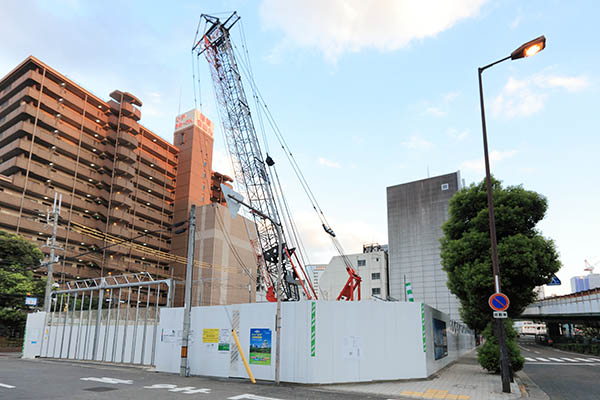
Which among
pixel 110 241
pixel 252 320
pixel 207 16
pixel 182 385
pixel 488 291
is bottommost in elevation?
pixel 182 385

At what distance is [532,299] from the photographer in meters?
19.9

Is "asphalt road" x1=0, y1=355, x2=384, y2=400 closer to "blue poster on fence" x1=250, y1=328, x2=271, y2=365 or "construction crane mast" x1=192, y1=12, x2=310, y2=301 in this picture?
"blue poster on fence" x1=250, y1=328, x2=271, y2=365

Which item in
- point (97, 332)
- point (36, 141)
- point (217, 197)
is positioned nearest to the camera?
point (97, 332)

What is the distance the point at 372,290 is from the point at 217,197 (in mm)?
46495

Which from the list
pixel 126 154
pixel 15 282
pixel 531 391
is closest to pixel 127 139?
pixel 126 154

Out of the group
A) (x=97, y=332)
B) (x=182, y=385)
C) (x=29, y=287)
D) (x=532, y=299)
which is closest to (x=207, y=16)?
(x=97, y=332)

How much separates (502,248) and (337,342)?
890 centimetres

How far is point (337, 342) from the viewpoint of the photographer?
16.1m

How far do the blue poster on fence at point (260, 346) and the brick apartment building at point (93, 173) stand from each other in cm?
5308

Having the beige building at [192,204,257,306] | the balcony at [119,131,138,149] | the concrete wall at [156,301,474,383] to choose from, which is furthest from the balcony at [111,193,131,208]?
the concrete wall at [156,301,474,383]

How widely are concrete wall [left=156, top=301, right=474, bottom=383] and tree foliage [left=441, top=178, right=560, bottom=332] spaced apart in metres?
3.26

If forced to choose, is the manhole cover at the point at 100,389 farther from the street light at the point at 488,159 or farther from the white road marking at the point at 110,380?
the street light at the point at 488,159

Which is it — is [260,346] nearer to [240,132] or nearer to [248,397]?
[248,397]

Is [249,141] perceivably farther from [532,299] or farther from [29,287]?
[29,287]
